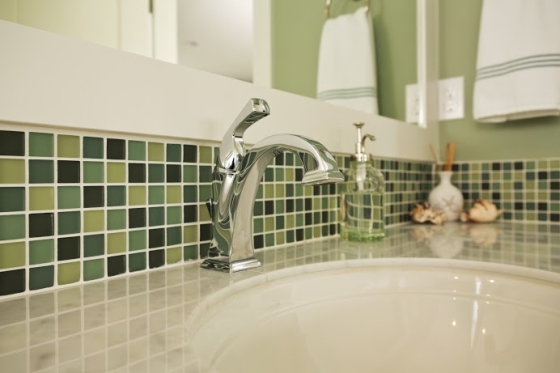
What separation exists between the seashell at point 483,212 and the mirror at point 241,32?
1.14 feet

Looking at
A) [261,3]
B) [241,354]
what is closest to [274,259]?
[241,354]

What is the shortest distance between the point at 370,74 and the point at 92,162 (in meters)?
0.90

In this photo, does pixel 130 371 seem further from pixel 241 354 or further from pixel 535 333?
pixel 535 333

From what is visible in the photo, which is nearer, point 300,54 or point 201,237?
point 201,237

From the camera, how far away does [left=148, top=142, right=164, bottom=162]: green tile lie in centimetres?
60

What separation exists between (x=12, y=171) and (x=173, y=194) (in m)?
0.21

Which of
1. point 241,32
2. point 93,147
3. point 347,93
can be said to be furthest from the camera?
point 347,93

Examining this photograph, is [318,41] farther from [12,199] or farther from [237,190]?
[12,199]

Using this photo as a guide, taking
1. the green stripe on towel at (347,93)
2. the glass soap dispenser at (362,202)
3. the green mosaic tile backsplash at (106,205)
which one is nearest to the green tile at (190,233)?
the green mosaic tile backsplash at (106,205)

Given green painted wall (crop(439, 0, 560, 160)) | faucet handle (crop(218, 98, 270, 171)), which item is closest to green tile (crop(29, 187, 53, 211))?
faucet handle (crop(218, 98, 270, 171))

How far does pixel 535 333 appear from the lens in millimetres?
564

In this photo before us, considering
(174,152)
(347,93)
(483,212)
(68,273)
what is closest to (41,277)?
(68,273)

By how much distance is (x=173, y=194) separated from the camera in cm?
63

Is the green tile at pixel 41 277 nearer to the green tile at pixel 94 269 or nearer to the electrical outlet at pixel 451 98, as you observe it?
the green tile at pixel 94 269
